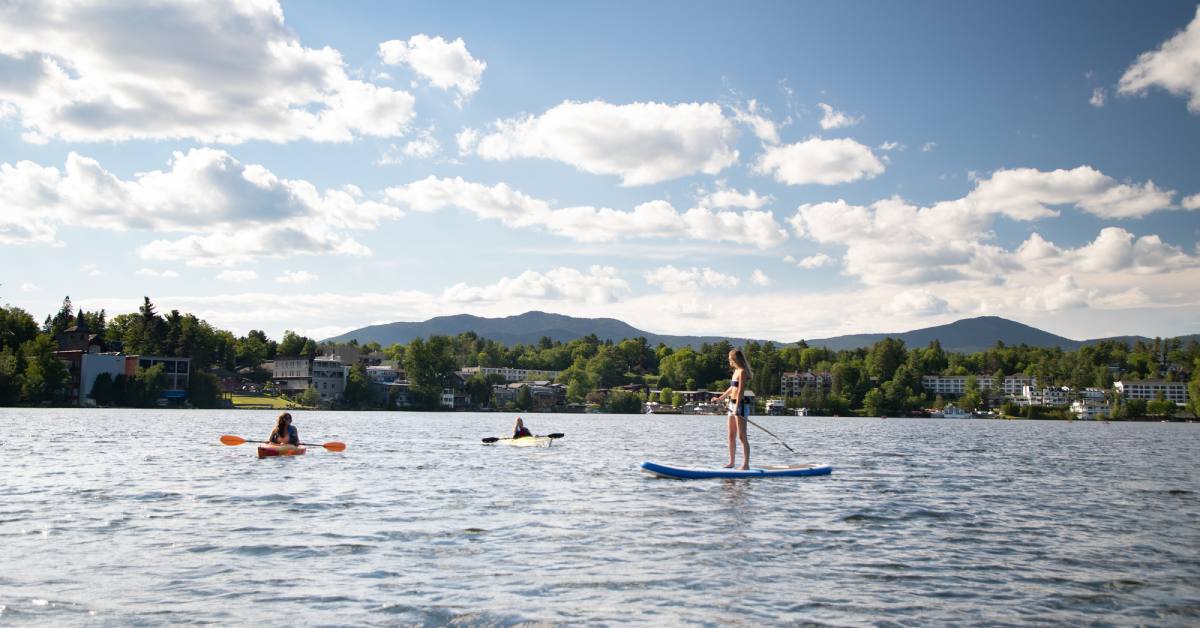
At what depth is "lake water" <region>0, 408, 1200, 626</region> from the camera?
1046 cm

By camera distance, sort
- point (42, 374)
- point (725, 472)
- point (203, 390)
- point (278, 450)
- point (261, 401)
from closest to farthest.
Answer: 1. point (725, 472)
2. point (278, 450)
3. point (42, 374)
4. point (203, 390)
5. point (261, 401)

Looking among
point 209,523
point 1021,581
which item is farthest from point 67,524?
point 1021,581

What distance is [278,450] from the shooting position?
34.3 m

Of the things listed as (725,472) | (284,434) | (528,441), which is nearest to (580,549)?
(725,472)

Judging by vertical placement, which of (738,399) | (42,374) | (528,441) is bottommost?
(528,441)

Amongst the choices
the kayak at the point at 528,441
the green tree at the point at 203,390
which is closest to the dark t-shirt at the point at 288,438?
the kayak at the point at 528,441

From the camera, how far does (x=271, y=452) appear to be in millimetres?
34125

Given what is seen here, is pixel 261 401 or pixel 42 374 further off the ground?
pixel 42 374

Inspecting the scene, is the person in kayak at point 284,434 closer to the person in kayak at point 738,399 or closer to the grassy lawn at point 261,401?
the person in kayak at point 738,399

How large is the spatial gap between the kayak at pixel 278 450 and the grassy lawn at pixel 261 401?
14103 cm

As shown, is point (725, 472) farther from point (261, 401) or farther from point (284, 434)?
point (261, 401)

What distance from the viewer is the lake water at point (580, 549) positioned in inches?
412

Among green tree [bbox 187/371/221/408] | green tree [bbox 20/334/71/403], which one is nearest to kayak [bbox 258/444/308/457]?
green tree [bbox 20/334/71/403]

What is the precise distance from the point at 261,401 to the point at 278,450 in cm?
15754
